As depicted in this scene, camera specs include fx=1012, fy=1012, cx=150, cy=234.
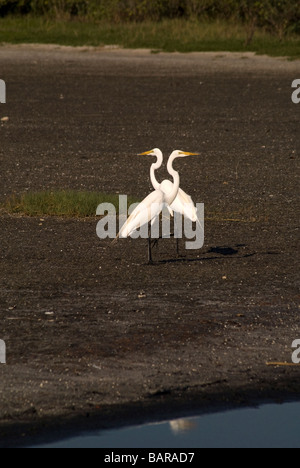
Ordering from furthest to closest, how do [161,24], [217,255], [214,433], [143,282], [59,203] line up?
[161,24], [59,203], [217,255], [143,282], [214,433]

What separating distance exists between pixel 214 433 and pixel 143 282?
114 inches

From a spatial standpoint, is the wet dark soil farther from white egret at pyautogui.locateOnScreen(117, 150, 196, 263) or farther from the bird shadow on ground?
white egret at pyautogui.locateOnScreen(117, 150, 196, 263)

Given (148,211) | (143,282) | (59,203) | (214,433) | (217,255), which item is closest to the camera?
(214,433)

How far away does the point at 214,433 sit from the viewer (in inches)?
214

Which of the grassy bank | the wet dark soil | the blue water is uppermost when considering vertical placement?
the grassy bank

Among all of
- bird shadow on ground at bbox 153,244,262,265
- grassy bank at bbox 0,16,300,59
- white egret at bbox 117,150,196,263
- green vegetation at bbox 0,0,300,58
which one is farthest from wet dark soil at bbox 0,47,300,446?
green vegetation at bbox 0,0,300,58

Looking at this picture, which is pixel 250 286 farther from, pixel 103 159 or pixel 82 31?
pixel 82 31

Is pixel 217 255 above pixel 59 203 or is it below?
below

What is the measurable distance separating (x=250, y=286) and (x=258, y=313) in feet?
2.38

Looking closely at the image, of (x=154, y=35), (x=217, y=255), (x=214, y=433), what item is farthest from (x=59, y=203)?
(x=154, y=35)

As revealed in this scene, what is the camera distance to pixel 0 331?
690cm

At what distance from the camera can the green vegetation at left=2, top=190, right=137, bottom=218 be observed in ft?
34.9

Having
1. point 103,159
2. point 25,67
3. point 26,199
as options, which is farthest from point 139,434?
point 25,67

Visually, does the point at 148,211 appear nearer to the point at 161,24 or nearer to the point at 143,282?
the point at 143,282
